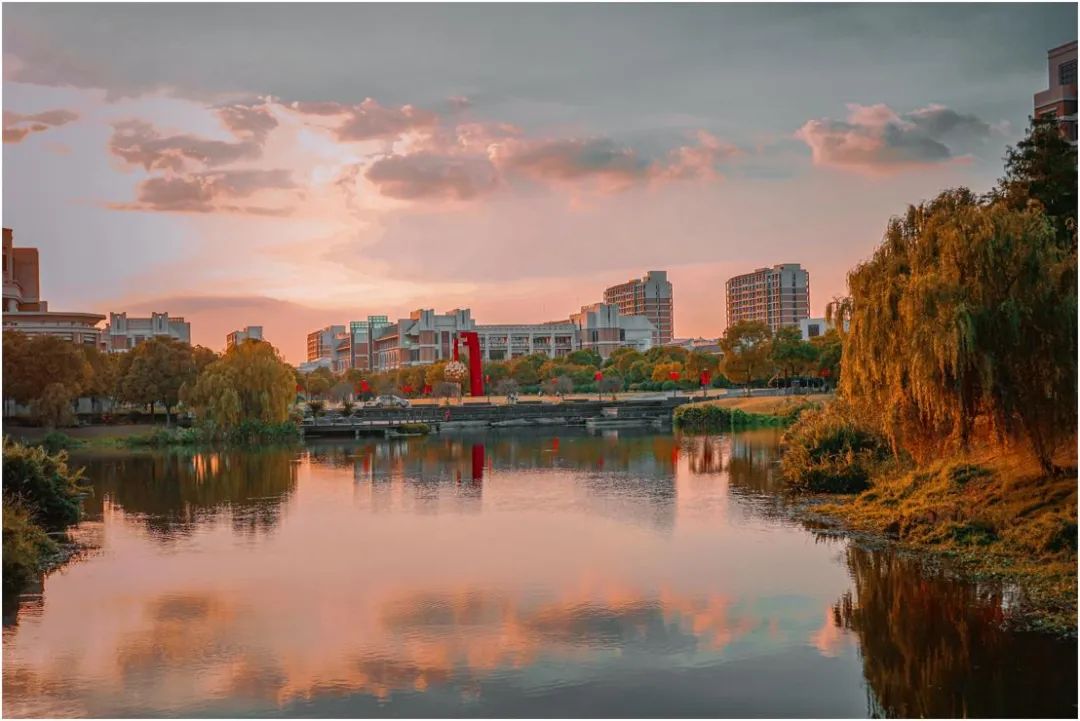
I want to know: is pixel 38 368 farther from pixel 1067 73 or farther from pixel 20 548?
pixel 1067 73

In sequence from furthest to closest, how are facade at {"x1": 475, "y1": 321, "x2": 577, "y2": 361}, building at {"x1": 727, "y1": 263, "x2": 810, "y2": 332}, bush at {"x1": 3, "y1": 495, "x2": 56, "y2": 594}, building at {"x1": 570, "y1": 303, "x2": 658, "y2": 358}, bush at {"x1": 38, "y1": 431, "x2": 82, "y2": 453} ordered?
building at {"x1": 727, "y1": 263, "x2": 810, "y2": 332}, building at {"x1": 570, "y1": 303, "x2": 658, "y2": 358}, facade at {"x1": 475, "y1": 321, "x2": 577, "y2": 361}, bush at {"x1": 38, "y1": 431, "x2": 82, "y2": 453}, bush at {"x1": 3, "y1": 495, "x2": 56, "y2": 594}

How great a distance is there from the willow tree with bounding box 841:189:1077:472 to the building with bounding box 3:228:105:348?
58281mm

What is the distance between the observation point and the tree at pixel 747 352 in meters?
70.9

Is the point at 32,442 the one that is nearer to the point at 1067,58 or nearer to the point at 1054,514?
the point at 1054,514

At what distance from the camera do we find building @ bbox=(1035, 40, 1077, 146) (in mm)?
40772

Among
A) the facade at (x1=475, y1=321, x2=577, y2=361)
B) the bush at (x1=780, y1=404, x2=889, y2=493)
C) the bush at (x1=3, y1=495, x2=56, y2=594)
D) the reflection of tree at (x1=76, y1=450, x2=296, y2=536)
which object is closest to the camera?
the bush at (x1=3, y1=495, x2=56, y2=594)

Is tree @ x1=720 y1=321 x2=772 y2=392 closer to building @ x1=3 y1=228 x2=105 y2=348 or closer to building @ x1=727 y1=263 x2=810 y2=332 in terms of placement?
building @ x1=3 y1=228 x2=105 y2=348

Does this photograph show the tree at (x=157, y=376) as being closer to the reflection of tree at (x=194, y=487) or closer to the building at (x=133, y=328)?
the reflection of tree at (x=194, y=487)

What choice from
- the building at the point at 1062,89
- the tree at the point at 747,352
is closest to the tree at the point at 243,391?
the tree at the point at 747,352

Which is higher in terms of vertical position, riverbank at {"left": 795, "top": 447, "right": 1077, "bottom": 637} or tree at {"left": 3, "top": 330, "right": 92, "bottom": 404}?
tree at {"left": 3, "top": 330, "right": 92, "bottom": 404}

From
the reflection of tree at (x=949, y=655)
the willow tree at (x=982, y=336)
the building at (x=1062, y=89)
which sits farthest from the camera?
the building at (x=1062, y=89)

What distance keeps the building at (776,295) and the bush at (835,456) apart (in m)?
144

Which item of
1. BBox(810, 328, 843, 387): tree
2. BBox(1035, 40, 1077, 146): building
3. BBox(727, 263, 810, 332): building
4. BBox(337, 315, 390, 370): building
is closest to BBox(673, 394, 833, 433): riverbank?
BBox(810, 328, 843, 387): tree

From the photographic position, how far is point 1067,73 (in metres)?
41.7
